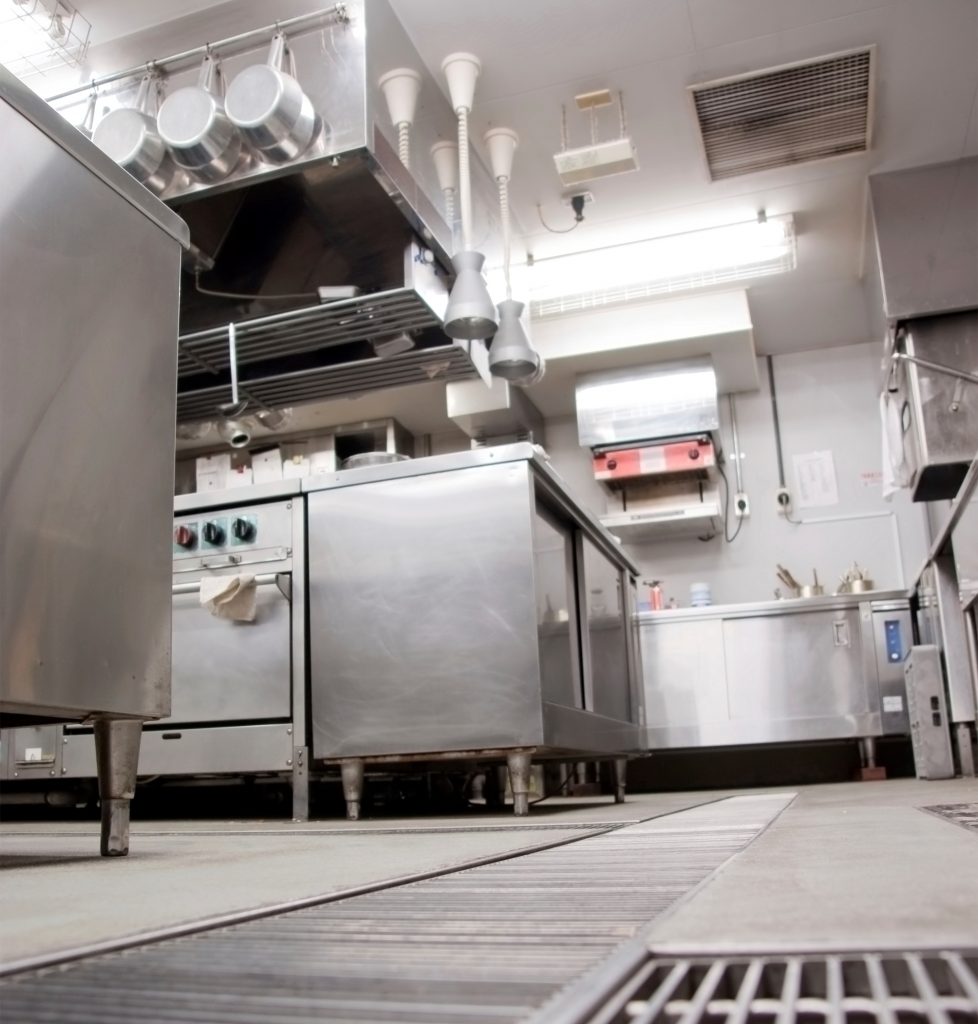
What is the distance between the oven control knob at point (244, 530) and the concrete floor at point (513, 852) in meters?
1.17

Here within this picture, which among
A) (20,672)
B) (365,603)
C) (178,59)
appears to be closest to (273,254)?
(178,59)

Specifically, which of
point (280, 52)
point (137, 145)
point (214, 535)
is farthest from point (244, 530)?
point (280, 52)

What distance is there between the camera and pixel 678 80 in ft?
13.3

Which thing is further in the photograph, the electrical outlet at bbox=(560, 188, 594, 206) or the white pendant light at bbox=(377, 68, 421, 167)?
the electrical outlet at bbox=(560, 188, 594, 206)

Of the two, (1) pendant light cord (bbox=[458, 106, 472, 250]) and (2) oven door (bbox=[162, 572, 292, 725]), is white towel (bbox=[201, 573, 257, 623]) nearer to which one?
(2) oven door (bbox=[162, 572, 292, 725])

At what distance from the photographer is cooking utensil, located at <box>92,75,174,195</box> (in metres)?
3.39

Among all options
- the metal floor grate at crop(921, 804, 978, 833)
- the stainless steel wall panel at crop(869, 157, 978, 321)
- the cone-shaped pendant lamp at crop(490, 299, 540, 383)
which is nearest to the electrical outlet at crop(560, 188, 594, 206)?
the cone-shaped pendant lamp at crop(490, 299, 540, 383)

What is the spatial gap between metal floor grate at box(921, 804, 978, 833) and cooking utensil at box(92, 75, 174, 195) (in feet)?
9.84

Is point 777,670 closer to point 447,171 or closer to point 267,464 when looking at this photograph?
point 447,171

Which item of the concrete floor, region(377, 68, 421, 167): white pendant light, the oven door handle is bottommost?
the concrete floor

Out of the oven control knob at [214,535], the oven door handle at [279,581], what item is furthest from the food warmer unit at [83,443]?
the oven control knob at [214,535]

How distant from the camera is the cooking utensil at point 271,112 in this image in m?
3.20

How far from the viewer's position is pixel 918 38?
12.7 ft

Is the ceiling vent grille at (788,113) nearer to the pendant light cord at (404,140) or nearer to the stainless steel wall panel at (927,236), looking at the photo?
the stainless steel wall panel at (927,236)
